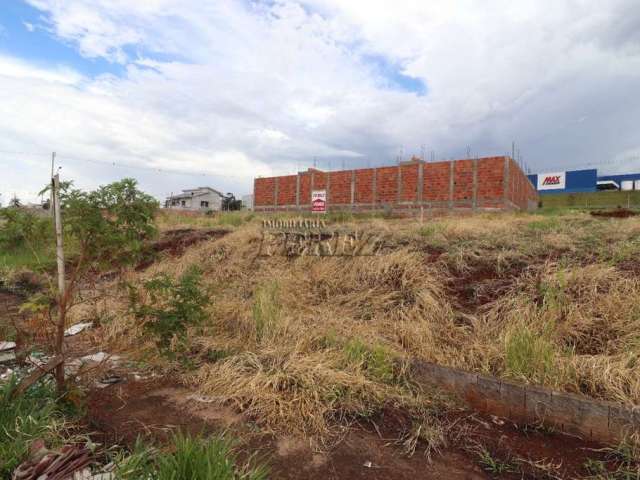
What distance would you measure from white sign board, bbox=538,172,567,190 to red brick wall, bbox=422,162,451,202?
100 ft

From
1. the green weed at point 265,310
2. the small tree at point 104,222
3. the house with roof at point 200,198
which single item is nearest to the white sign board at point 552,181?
the house with roof at point 200,198

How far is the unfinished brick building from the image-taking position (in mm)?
15141

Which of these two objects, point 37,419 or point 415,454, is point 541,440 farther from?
point 37,419

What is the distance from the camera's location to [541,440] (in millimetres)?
2357

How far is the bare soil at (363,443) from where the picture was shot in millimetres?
2066

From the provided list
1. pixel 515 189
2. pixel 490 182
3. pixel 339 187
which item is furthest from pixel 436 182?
pixel 339 187

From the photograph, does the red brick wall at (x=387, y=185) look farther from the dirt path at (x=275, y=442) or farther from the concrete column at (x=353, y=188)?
the dirt path at (x=275, y=442)

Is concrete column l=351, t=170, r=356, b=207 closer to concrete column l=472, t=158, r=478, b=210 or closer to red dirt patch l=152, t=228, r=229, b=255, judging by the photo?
concrete column l=472, t=158, r=478, b=210

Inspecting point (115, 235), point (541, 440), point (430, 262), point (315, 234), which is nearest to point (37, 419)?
point (115, 235)

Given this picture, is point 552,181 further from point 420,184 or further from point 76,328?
point 76,328

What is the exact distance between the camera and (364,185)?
18.8 metres

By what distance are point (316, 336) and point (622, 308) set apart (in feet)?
8.94

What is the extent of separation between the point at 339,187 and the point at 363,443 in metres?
17.8

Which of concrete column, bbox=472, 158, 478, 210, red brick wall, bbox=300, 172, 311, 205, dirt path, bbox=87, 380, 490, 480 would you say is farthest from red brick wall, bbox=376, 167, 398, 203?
dirt path, bbox=87, 380, 490, 480
